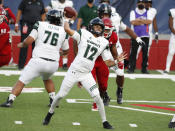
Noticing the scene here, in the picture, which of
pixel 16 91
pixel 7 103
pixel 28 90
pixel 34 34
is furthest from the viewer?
pixel 28 90

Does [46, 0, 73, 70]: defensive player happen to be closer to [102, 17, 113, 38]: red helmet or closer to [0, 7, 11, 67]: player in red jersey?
[0, 7, 11, 67]: player in red jersey

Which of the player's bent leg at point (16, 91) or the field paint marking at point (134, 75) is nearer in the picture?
the player's bent leg at point (16, 91)

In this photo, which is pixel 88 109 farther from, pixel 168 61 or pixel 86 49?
pixel 168 61

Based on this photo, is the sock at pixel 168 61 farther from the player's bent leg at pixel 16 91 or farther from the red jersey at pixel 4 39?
the player's bent leg at pixel 16 91

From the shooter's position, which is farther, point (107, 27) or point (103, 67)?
point (103, 67)

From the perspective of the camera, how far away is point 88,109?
10359 mm

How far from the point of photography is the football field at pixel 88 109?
8.80 metres

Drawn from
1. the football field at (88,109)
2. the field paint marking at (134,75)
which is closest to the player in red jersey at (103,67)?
the football field at (88,109)

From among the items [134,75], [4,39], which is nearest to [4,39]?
[4,39]

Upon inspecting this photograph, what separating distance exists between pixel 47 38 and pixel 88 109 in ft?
5.36

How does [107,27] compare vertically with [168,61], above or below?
above

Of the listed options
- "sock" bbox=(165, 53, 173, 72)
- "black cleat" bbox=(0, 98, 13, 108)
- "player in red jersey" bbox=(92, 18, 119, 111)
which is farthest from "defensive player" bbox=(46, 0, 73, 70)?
"black cleat" bbox=(0, 98, 13, 108)

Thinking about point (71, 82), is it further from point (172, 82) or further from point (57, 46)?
point (172, 82)

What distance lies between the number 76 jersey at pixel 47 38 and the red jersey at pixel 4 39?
46.6 inches
